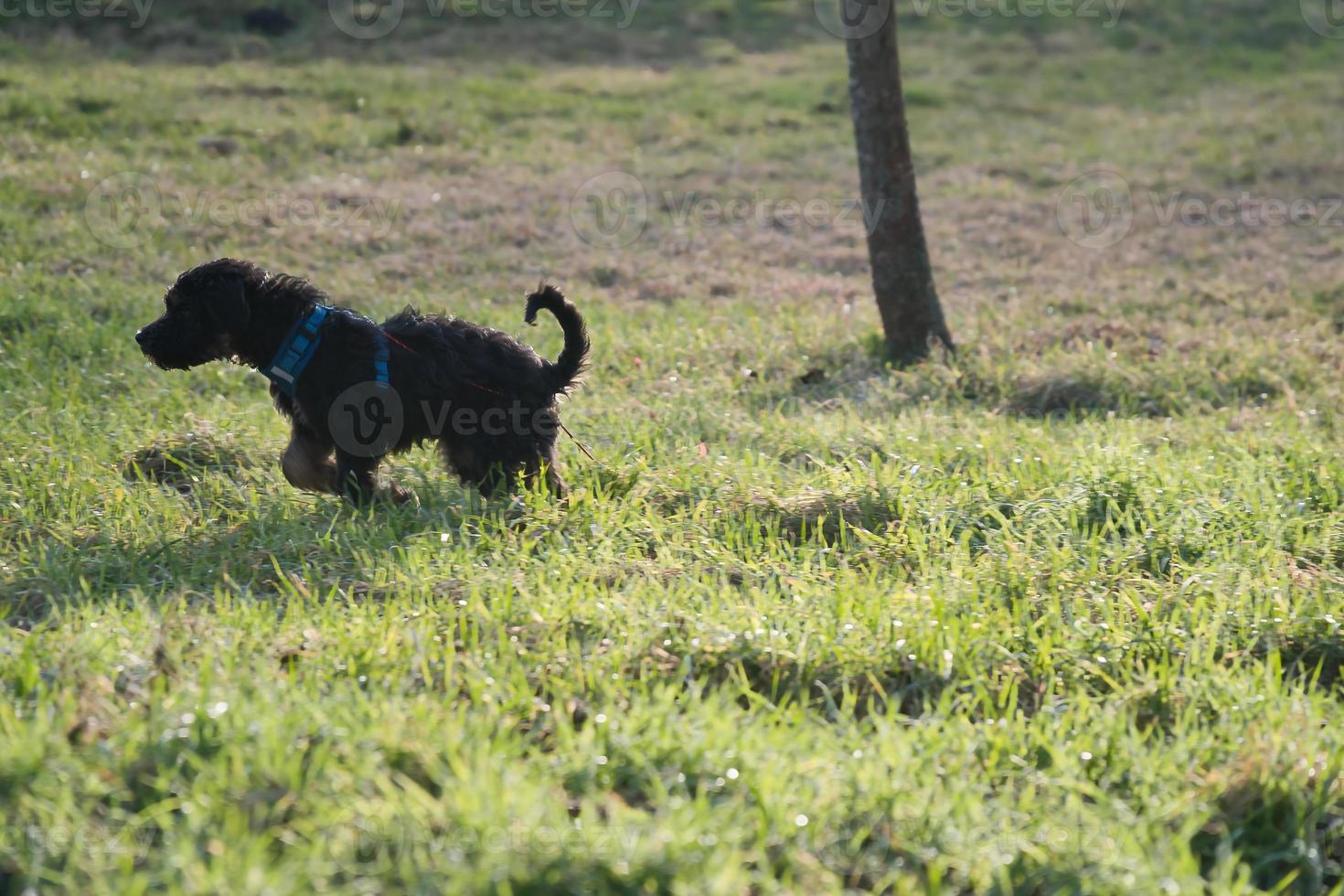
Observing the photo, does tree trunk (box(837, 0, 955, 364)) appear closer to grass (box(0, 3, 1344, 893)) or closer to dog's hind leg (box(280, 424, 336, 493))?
grass (box(0, 3, 1344, 893))

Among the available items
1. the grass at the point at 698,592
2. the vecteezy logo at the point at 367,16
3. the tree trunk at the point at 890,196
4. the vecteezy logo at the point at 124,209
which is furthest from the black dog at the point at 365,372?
the vecteezy logo at the point at 367,16

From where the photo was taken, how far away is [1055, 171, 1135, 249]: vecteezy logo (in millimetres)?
12391

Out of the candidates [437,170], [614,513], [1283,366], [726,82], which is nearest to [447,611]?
[614,513]

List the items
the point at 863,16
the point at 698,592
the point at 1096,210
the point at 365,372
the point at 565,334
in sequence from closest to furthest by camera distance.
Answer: the point at 698,592, the point at 365,372, the point at 565,334, the point at 863,16, the point at 1096,210

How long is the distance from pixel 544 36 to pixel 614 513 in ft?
57.3

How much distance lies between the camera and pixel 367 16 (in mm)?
19859

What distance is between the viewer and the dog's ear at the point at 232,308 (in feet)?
16.1

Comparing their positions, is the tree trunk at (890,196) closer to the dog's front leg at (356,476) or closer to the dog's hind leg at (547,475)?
the dog's hind leg at (547,475)

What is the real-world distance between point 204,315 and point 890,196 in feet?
16.1

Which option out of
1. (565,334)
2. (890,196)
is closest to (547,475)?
(565,334)

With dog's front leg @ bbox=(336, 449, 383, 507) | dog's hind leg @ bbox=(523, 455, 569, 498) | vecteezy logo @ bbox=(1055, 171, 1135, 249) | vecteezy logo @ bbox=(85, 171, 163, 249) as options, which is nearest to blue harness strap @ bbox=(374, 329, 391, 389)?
dog's front leg @ bbox=(336, 449, 383, 507)

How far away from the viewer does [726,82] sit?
18.7 m

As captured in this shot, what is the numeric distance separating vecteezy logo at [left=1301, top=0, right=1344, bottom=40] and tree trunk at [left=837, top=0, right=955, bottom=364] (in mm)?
18888

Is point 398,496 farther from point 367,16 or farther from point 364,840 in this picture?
point 367,16
